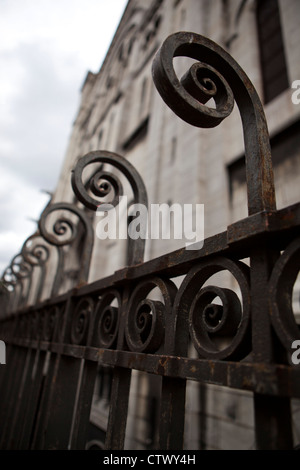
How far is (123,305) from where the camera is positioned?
0.84 m

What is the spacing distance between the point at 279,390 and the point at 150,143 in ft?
21.6

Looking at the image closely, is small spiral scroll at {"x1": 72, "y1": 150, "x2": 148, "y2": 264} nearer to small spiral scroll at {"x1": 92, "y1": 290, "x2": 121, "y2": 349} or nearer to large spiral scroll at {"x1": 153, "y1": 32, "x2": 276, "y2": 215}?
small spiral scroll at {"x1": 92, "y1": 290, "x2": 121, "y2": 349}

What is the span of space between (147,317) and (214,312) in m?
0.21

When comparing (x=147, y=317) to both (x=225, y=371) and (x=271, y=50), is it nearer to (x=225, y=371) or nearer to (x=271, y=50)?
(x=225, y=371)

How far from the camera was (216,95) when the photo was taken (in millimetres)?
637

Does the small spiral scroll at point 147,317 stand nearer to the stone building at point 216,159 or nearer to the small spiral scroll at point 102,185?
the small spiral scroll at point 102,185

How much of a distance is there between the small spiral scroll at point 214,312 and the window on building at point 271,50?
4.79m

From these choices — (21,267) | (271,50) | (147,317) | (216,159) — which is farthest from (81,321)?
(271,50)

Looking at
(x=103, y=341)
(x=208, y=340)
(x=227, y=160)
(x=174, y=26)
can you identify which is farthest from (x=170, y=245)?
(x=174, y=26)

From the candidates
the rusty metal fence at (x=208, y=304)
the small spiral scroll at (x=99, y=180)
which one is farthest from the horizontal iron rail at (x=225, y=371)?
the small spiral scroll at (x=99, y=180)

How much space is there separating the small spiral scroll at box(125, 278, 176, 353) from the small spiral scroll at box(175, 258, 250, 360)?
6 cm

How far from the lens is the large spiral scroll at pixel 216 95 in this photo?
22.4 inches

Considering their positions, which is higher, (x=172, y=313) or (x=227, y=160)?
(x=227, y=160)

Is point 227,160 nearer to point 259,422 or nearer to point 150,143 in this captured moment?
point 150,143
